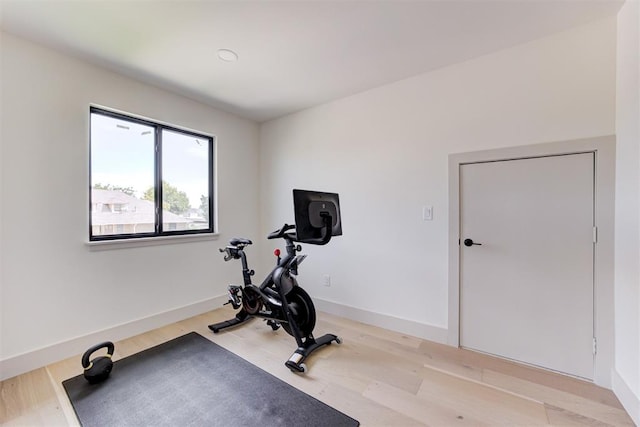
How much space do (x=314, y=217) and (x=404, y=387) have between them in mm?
1354

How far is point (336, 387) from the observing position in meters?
1.80

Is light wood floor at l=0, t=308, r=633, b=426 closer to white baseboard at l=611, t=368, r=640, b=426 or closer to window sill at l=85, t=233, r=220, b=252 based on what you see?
white baseboard at l=611, t=368, r=640, b=426

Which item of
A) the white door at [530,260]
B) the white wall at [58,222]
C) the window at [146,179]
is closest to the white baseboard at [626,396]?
the white door at [530,260]

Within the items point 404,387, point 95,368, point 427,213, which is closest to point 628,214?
point 427,213

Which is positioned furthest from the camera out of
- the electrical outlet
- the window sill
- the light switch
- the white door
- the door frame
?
the electrical outlet

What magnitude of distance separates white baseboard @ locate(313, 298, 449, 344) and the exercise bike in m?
0.52

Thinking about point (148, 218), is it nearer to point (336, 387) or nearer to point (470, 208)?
point (336, 387)

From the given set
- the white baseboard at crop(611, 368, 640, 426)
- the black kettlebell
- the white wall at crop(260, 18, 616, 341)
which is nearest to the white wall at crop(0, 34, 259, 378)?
the black kettlebell

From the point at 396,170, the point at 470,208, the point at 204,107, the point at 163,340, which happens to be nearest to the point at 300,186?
the point at 396,170

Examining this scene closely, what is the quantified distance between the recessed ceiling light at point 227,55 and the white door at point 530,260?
2.18 meters

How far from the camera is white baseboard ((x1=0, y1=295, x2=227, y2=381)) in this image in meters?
1.91

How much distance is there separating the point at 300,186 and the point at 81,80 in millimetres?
2280

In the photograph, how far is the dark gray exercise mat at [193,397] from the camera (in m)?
1.52

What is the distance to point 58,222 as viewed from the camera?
Answer: 212 cm
